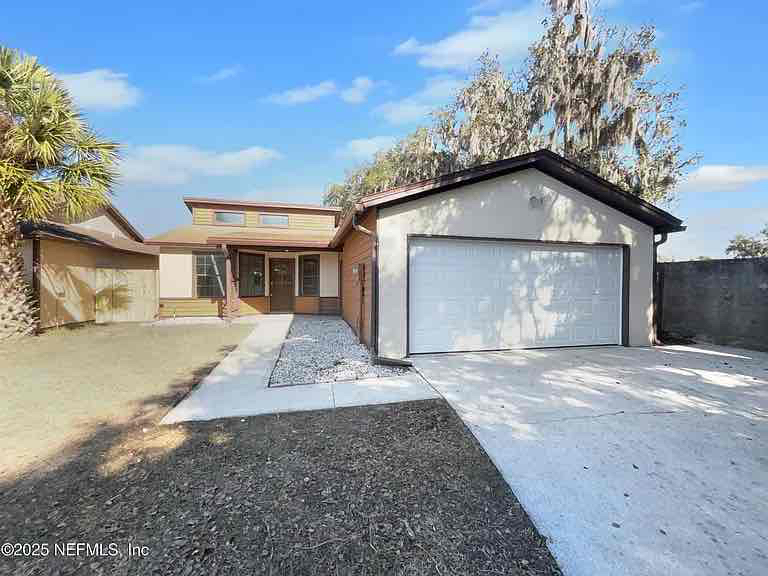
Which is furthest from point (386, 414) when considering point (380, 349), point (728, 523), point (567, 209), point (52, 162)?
point (52, 162)

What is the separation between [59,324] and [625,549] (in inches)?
528

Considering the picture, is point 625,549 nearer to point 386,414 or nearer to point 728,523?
point 728,523

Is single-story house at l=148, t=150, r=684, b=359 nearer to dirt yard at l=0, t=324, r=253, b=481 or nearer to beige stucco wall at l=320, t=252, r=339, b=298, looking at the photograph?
dirt yard at l=0, t=324, r=253, b=481

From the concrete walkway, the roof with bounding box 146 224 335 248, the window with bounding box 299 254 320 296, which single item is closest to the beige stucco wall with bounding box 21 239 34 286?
the roof with bounding box 146 224 335 248

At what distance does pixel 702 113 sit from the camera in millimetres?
11141

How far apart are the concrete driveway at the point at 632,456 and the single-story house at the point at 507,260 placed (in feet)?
4.12

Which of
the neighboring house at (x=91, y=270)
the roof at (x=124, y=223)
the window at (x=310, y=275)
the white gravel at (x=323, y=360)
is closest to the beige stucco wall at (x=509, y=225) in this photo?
the white gravel at (x=323, y=360)

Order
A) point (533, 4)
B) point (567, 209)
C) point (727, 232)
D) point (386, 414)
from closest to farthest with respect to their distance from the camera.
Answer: point (386, 414), point (567, 209), point (533, 4), point (727, 232)

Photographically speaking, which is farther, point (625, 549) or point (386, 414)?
point (386, 414)

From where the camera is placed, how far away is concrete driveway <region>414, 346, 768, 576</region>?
1.90m

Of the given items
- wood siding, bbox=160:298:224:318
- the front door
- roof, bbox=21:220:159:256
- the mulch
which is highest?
roof, bbox=21:220:159:256

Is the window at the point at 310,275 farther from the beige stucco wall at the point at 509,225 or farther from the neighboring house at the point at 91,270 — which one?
the beige stucco wall at the point at 509,225

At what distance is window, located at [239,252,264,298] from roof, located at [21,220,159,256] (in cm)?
331

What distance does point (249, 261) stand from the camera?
12.6 meters
